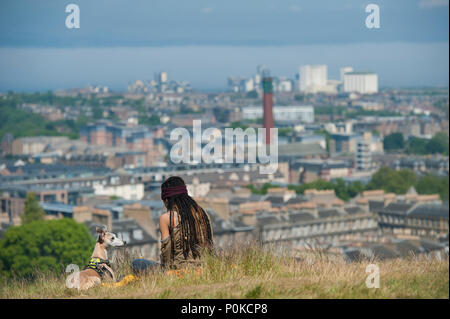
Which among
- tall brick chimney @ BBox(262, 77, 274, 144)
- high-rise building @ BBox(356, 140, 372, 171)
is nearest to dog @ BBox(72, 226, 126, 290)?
high-rise building @ BBox(356, 140, 372, 171)

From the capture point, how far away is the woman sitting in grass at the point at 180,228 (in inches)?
271

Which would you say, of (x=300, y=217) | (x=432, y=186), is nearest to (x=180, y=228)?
(x=300, y=217)

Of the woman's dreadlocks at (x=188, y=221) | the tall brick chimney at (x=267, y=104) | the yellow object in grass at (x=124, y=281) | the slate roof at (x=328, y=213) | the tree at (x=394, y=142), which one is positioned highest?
the tall brick chimney at (x=267, y=104)

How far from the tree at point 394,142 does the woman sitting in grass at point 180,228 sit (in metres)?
Answer: 103

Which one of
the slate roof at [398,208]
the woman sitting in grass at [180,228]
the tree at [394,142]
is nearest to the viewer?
the woman sitting in grass at [180,228]

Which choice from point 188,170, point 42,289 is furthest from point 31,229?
point 188,170

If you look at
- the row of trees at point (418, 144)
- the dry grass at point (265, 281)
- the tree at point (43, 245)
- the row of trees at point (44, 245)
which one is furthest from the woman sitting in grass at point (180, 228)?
the row of trees at point (418, 144)

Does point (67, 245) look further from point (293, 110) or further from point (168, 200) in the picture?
point (293, 110)

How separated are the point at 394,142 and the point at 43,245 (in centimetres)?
8075

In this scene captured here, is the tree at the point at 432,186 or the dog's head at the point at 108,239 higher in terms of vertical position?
the dog's head at the point at 108,239

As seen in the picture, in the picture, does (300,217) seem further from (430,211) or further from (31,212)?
(31,212)

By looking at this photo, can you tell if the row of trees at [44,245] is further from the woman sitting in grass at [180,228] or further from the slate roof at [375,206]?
the woman sitting in grass at [180,228]

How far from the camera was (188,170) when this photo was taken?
235 feet

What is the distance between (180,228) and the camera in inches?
271
